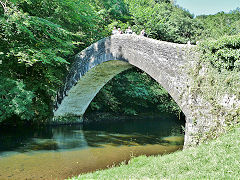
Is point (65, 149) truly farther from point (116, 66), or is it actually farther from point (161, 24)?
point (161, 24)

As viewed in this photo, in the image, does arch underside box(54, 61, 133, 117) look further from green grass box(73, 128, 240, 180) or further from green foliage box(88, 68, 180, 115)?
green grass box(73, 128, 240, 180)

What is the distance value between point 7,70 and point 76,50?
5.04 meters

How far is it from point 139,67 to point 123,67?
2.52 metres

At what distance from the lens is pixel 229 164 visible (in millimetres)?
3416

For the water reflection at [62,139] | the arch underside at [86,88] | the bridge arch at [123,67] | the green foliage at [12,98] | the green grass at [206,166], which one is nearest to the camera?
the green grass at [206,166]

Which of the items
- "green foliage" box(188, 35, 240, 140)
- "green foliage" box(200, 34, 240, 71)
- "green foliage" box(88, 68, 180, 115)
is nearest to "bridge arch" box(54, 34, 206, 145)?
"green foliage" box(188, 35, 240, 140)

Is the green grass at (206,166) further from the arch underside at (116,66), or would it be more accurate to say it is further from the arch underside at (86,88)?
the arch underside at (86,88)

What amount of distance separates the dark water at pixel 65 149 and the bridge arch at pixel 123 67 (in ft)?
6.08

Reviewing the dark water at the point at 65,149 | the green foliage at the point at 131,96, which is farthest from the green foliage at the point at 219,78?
the green foliage at the point at 131,96

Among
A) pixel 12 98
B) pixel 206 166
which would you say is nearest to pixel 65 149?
pixel 12 98

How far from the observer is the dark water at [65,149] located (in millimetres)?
5715

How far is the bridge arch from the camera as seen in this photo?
21.8ft

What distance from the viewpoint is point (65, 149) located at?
7.79 meters

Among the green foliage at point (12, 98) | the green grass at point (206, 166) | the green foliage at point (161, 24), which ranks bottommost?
the green grass at point (206, 166)
